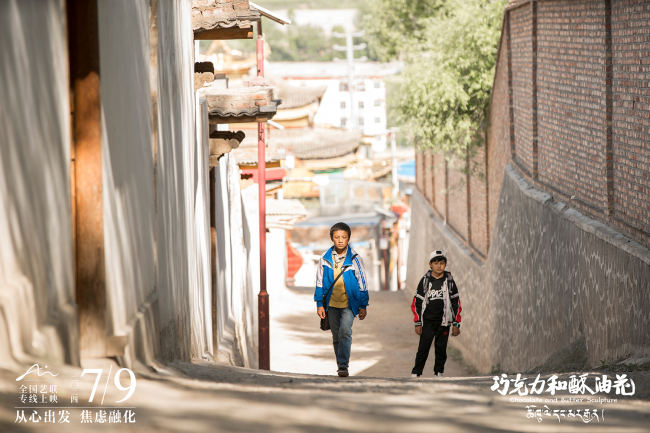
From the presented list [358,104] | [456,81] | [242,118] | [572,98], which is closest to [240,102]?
[242,118]

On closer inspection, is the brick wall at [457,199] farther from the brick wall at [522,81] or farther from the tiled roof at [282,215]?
the brick wall at [522,81]

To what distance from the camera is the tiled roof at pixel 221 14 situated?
23.5ft

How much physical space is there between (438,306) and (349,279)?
3.59 feet

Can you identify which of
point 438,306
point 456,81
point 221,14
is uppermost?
point 221,14

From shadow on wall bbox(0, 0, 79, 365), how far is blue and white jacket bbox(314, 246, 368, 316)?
11.1 ft

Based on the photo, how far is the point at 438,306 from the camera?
7340 mm

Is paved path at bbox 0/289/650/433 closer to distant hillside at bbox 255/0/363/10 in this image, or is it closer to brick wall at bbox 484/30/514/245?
brick wall at bbox 484/30/514/245

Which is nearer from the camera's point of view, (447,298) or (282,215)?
(447,298)

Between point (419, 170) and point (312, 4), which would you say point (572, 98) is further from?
point (312, 4)

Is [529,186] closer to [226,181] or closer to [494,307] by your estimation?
[494,307]

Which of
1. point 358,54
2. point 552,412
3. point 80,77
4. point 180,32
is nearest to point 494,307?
point 180,32

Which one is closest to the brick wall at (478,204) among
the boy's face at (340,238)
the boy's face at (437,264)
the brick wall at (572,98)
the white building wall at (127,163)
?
the brick wall at (572,98)

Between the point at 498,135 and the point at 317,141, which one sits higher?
the point at 498,135

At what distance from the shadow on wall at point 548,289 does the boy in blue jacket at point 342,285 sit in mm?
2224
